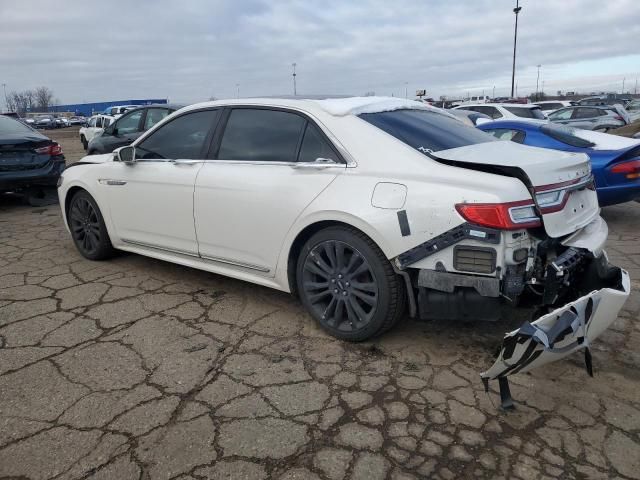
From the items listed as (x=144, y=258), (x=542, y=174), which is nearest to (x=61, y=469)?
(x=542, y=174)

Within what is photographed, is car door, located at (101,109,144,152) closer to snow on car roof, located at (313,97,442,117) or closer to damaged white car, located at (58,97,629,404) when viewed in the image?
damaged white car, located at (58,97,629,404)

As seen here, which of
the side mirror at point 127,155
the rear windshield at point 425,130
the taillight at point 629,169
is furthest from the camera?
the taillight at point 629,169

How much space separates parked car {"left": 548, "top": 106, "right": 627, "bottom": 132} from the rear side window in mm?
16940

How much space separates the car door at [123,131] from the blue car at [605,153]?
7.89m

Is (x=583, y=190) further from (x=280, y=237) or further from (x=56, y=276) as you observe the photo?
(x=56, y=276)

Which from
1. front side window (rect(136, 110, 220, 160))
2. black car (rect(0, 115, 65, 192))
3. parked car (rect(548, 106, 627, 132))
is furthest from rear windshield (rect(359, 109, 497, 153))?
parked car (rect(548, 106, 627, 132))

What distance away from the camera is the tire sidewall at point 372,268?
3.04 metres

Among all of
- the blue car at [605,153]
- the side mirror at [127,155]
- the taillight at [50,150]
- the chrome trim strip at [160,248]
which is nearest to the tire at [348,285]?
the chrome trim strip at [160,248]

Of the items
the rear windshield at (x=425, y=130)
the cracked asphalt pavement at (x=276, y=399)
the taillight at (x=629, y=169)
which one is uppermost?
the rear windshield at (x=425, y=130)

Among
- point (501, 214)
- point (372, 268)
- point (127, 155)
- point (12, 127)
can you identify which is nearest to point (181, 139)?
point (127, 155)

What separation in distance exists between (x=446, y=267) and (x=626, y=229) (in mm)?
4427

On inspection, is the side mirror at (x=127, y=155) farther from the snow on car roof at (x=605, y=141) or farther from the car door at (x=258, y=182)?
the snow on car roof at (x=605, y=141)

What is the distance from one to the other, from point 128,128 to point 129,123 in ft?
0.36

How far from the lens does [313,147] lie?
341 centimetres
